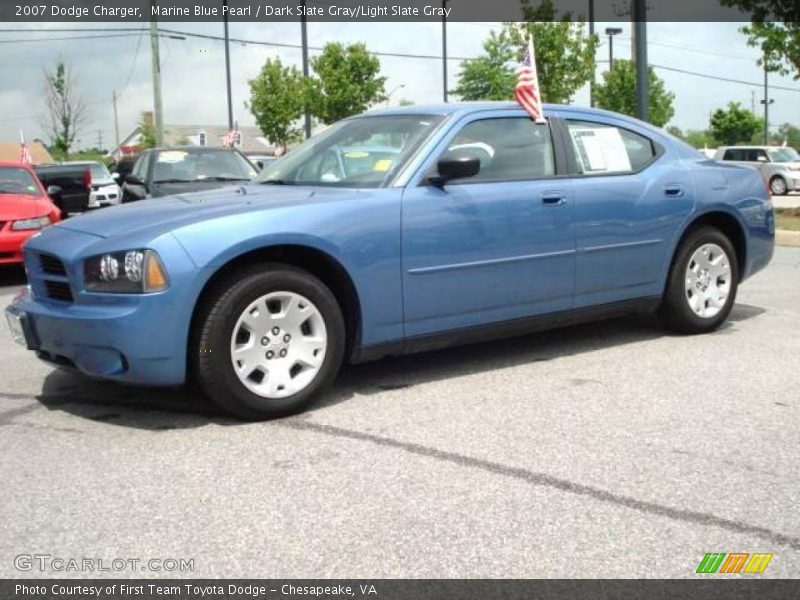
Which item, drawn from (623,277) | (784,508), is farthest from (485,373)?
(784,508)

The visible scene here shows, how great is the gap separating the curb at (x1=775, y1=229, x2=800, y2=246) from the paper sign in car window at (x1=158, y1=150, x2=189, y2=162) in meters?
8.40

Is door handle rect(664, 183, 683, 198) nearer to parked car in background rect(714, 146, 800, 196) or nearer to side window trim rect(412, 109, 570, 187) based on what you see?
side window trim rect(412, 109, 570, 187)

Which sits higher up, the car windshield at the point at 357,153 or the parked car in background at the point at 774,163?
the parked car in background at the point at 774,163

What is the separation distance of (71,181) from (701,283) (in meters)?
16.9

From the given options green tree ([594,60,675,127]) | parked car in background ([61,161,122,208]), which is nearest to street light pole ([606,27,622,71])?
green tree ([594,60,675,127])

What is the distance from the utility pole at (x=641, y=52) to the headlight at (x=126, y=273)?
11268mm

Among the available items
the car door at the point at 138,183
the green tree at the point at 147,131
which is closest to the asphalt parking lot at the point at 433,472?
the car door at the point at 138,183

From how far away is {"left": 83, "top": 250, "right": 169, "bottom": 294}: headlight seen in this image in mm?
3967

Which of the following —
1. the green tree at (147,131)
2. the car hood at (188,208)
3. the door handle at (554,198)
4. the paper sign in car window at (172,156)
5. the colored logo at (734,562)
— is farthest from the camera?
the green tree at (147,131)

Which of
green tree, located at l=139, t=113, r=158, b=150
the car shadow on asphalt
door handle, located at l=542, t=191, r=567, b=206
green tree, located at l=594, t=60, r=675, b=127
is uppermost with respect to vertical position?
green tree, located at l=139, t=113, r=158, b=150

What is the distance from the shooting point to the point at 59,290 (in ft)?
14.3

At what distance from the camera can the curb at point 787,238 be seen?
1245 cm

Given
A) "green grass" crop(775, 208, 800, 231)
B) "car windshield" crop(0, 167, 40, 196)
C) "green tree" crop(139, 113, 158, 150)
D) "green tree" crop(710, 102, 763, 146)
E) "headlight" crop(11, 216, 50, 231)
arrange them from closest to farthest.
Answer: "headlight" crop(11, 216, 50, 231) → "car windshield" crop(0, 167, 40, 196) → "green grass" crop(775, 208, 800, 231) → "green tree" crop(710, 102, 763, 146) → "green tree" crop(139, 113, 158, 150)

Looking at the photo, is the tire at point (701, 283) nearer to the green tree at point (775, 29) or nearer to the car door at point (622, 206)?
the car door at point (622, 206)
